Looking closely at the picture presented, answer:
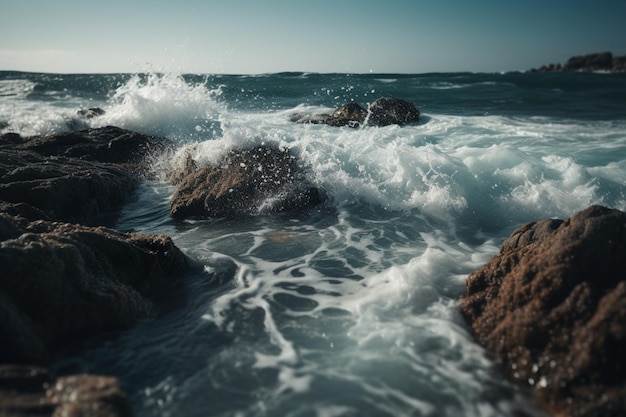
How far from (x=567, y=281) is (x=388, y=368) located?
60.0 inches

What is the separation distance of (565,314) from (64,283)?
391cm

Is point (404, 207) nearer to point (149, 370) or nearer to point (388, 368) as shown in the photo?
point (388, 368)

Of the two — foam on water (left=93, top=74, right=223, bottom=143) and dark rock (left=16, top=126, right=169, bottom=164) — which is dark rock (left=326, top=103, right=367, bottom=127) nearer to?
foam on water (left=93, top=74, right=223, bottom=143)

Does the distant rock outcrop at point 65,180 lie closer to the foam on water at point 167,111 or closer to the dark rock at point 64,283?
the dark rock at point 64,283

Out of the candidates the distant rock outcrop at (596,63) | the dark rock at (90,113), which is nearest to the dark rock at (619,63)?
the distant rock outcrop at (596,63)

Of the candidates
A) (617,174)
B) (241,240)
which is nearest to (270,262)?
(241,240)

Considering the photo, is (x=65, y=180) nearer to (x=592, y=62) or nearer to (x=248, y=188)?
(x=248, y=188)

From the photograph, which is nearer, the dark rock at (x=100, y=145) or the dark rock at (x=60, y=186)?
the dark rock at (x=60, y=186)

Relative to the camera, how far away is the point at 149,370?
125 inches

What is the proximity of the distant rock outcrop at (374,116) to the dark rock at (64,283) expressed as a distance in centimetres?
1008

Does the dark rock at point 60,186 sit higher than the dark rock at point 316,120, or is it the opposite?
the dark rock at point 316,120

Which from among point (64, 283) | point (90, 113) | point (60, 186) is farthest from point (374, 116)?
point (64, 283)

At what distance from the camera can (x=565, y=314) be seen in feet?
9.73

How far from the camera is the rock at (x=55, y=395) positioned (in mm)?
2203
